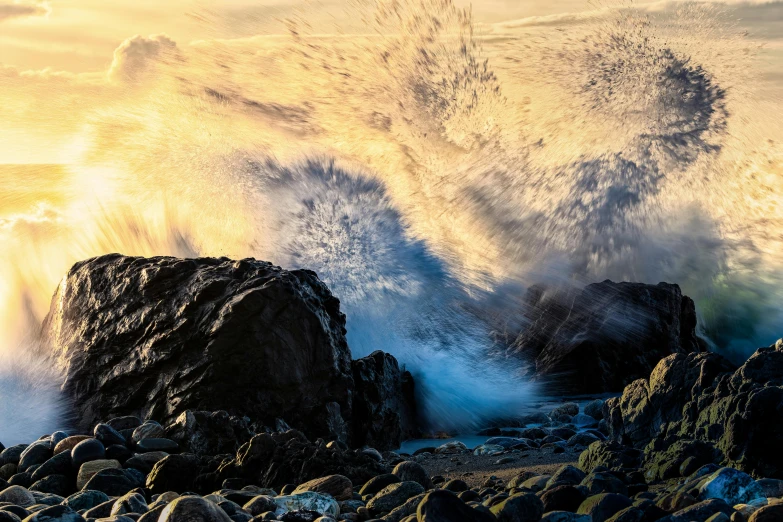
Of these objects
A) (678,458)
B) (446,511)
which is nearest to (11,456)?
(446,511)

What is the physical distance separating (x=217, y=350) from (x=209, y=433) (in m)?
2.40

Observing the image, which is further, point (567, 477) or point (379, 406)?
point (379, 406)

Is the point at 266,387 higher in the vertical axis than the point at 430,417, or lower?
higher

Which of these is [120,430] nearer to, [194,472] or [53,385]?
[194,472]

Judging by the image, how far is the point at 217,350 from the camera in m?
12.0

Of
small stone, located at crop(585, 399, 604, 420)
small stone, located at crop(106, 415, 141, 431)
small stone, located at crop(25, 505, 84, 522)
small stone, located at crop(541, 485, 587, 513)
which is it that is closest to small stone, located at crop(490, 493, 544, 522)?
small stone, located at crop(541, 485, 587, 513)

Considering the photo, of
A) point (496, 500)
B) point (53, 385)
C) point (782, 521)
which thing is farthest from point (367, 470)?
point (53, 385)

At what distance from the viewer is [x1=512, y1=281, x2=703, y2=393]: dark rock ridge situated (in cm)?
2216

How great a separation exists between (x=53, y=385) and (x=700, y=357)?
1026 cm

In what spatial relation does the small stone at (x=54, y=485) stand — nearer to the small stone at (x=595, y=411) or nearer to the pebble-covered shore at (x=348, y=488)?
the pebble-covered shore at (x=348, y=488)

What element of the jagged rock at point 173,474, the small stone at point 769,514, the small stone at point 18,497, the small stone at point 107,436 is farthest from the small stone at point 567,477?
the small stone at point 107,436

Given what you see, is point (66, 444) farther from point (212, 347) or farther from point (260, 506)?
point (260, 506)

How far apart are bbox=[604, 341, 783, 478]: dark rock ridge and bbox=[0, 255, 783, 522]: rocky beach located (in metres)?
0.02

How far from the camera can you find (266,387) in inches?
468
